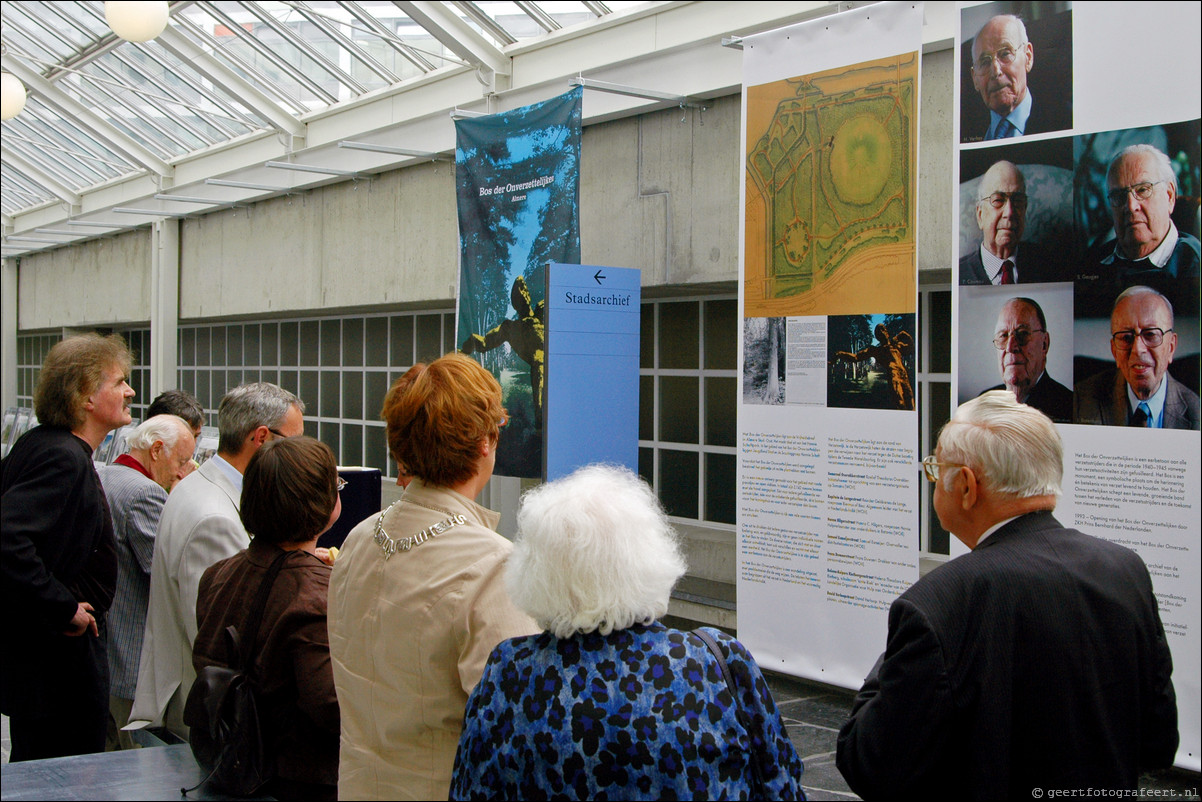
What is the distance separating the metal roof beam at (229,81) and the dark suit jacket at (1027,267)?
871 centimetres

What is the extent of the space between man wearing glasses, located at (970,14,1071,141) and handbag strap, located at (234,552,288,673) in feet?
10.8

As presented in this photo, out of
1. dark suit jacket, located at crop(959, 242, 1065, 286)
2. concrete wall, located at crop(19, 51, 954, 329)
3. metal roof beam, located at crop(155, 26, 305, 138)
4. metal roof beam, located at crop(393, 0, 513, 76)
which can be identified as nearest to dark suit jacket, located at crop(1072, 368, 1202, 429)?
dark suit jacket, located at crop(959, 242, 1065, 286)

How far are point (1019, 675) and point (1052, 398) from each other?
2400 mm

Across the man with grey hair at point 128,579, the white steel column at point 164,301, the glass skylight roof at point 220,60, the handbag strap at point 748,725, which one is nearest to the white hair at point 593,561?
the handbag strap at point 748,725

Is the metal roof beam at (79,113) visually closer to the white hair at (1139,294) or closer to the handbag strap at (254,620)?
the handbag strap at (254,620)

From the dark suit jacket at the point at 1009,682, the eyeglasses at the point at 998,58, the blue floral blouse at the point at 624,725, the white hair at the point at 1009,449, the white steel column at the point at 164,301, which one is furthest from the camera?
the white steel column at the point at 164,301

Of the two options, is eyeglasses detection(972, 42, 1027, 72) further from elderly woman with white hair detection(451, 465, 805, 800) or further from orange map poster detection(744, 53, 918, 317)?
elderly woman with white hair detection(451, 465, 805, 800)


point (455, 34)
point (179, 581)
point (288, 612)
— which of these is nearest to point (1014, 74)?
point (288, 612)

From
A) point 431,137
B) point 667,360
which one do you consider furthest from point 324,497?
point 431,137

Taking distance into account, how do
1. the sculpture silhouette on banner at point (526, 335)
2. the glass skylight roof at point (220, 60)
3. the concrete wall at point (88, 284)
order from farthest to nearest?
1. the concrete wall at point (88, 284)
2. the glass skylight roof at point (220, 60)
3. the sculpture silhouette on banner at point (526, 335)

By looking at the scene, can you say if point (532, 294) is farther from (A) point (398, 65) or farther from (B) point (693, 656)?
(B) point (693, 656)

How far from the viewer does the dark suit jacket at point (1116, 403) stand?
147 inches

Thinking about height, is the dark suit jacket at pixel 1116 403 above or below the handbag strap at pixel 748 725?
above

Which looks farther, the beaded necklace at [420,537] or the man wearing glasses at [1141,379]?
the man wearing glasses at [1141,379]
